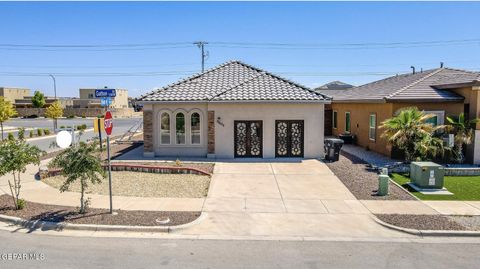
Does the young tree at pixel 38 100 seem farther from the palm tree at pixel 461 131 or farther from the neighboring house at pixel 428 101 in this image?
A: the palm tree at pixel 461 131

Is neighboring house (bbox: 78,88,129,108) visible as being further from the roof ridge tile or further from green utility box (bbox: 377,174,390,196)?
green utility box (bbox: 377,174,390,196)

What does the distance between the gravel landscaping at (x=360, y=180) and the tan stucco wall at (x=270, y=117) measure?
1701mm

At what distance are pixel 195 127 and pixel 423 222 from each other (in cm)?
1167

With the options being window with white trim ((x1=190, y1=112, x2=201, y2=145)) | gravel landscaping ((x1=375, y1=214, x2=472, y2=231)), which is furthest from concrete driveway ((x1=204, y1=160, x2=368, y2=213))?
window with white trim ((x1=190, y1=112, x2=201, y2=145))

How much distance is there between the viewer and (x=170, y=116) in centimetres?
1845

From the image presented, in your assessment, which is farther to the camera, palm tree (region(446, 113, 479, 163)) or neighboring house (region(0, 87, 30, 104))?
neighboring house (region(0, 87, 30, 104))

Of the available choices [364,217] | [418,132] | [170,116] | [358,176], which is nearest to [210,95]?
[170,116]

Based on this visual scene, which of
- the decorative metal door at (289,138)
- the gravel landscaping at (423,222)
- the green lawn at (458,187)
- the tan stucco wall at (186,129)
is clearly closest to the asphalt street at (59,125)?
the tan stucco wall at (186,129)

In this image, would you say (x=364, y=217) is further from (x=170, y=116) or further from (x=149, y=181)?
(x=170, y=116)

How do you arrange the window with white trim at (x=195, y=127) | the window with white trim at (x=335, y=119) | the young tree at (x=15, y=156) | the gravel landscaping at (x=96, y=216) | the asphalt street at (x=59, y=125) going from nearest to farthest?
the gravel landscaping at (x=96, y=216), the young tree at (x=15, y=156), the window with white trim at (x=195, y=127), the window with white trim at (x=335, y=119), the asphalt street at (x=59, y=125)

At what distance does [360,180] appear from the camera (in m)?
13.8

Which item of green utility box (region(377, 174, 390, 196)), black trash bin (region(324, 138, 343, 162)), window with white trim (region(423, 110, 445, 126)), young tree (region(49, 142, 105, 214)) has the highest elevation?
window with white trim (region(423, 110, 445, 126))

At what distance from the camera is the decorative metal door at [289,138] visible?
1809 centimetres

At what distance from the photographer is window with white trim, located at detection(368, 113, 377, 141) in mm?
19938
